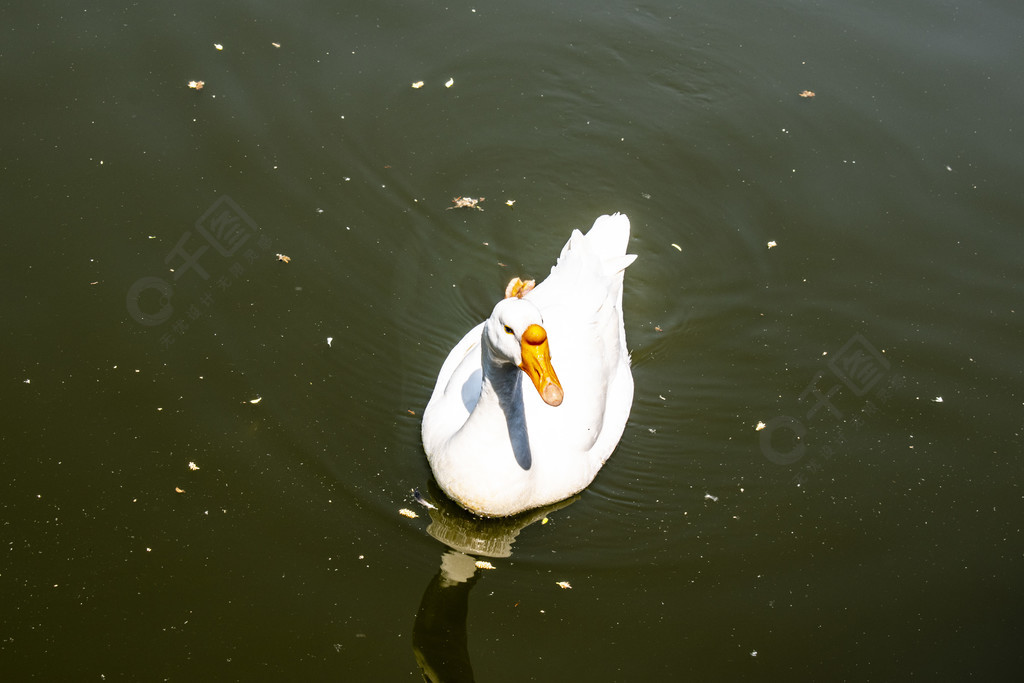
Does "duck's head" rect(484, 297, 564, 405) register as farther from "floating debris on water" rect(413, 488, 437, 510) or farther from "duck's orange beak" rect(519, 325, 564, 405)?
"floating debris on water" rect(413, 488, 437, 510)

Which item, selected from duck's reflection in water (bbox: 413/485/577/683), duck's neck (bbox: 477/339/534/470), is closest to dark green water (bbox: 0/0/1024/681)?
duck's reflection in water (bbox: 413/485/577/683)

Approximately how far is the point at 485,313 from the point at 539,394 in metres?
2.11

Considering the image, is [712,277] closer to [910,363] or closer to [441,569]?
[910,363]

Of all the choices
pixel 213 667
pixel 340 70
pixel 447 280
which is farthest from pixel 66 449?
pixel 340 70

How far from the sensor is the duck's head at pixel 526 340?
14.2 feet

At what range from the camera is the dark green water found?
16.1 feet

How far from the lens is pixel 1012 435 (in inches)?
251

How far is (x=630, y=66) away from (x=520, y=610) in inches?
224
